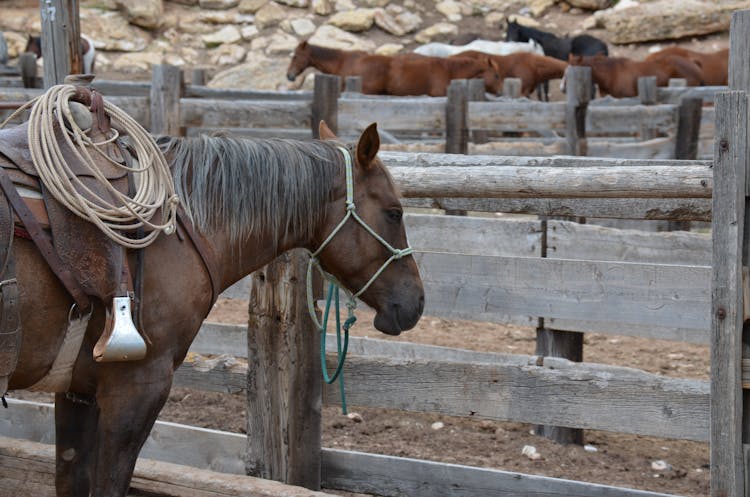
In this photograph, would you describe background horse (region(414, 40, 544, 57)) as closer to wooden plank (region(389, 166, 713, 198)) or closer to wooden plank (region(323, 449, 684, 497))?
wooden plank (region(389, 166, 713, 198))

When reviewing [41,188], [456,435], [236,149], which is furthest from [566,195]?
[456,435]

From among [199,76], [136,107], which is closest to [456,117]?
[136,107]

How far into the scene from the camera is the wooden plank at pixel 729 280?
2.63 meters

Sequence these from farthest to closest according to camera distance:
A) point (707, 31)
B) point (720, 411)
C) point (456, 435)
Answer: point (707, 31) < point (456, 435) < point (720, 411)

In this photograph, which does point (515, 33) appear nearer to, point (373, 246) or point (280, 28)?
point (280, 28)

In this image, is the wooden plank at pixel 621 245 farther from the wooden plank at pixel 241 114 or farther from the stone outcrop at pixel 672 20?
the stone outcrop at pixel 672 20

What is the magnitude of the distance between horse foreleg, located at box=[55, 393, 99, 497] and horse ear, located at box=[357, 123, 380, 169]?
3.95ft

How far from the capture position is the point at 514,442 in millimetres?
4699

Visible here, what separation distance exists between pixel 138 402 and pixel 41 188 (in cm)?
67

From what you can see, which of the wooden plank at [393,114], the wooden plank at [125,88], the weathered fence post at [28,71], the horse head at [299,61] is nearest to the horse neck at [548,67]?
the horse head at [299,61]

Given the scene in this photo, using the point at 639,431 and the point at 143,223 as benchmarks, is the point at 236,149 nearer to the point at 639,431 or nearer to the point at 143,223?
the point at 143,223

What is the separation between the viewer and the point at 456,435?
15.8 feet

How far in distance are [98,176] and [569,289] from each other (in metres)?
1.95

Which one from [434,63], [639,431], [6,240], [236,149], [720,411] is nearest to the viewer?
[6,240]
